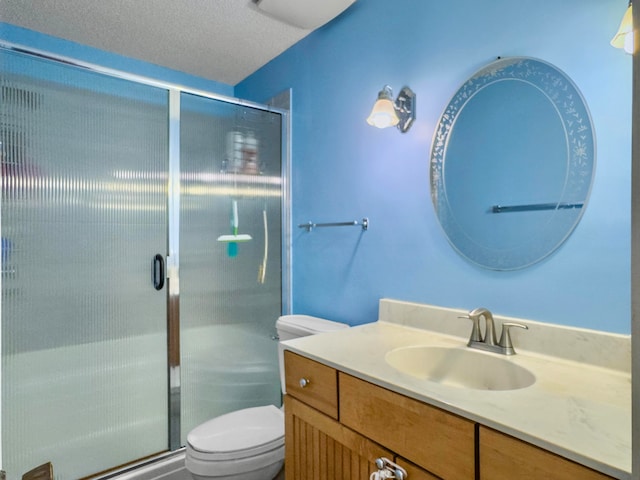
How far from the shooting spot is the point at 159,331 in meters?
1.96

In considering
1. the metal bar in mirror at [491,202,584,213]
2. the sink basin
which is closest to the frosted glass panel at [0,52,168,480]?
the sink basin

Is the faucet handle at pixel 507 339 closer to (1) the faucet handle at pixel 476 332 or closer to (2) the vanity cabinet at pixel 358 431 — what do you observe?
(1) the faucet handle at pixel 476 332

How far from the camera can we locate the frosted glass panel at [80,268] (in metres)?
1.61

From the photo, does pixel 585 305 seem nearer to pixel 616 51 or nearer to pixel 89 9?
pixel 616 51

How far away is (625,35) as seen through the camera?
0.90 meters

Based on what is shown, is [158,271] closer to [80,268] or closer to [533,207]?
[80,268]

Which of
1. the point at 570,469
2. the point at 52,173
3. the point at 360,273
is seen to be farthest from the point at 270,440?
the point at 52,173

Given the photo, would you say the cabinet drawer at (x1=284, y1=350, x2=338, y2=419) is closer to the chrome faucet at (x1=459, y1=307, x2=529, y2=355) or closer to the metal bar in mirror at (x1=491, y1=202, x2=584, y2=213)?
the chrome faucet at (x1=459, y1=307, x2=529, y2=355)

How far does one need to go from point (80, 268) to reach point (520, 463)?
6.30 ft

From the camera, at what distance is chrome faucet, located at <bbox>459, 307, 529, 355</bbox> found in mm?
1142

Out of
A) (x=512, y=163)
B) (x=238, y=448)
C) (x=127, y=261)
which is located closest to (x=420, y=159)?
(x=512, y=163)

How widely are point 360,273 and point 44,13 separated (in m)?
2.14

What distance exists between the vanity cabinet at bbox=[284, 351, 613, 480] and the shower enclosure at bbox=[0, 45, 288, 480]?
971mm

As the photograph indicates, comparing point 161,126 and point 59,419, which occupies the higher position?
point 161,126
